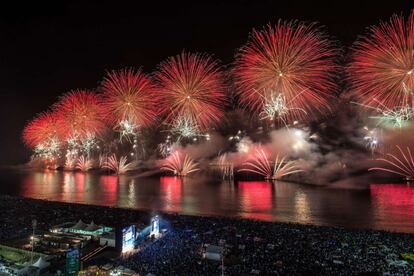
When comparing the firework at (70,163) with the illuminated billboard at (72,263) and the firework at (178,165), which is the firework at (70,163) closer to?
the firework at (178,165)

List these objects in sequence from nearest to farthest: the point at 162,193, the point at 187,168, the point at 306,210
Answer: the point at 306,210
the point at 162,193
the point at 187,168

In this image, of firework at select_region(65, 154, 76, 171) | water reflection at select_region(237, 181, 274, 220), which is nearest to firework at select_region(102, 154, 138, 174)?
→ firework at select_region(65, 154, 76, 171)

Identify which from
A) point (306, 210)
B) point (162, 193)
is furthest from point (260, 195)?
point (162, 193)

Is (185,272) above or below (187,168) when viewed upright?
below

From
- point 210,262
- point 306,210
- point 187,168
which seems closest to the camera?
point 210,262

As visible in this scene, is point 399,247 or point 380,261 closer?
point 380,261

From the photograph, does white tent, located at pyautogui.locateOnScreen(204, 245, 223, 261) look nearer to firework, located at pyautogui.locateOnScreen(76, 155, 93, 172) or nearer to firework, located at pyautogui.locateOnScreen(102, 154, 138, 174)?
firework, located at pyautogui.locateOnScreen(102, 154, 138, 174)

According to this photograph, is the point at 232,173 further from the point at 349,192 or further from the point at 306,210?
the point at 306,210

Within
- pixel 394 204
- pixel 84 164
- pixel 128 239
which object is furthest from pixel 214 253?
pixel 84 164
